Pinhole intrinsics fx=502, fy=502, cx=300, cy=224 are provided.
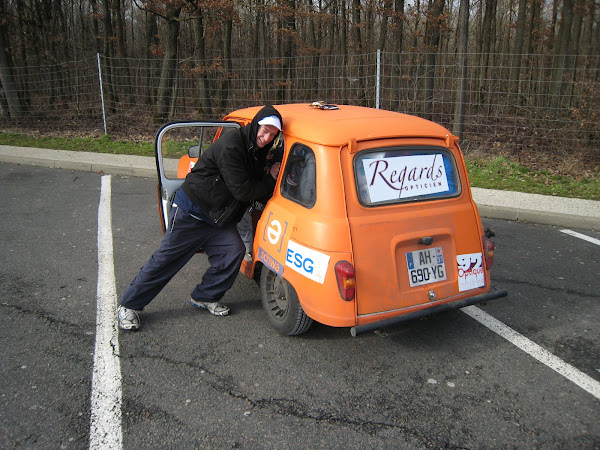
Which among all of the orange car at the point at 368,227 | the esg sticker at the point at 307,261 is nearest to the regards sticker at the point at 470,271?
the orange car at the point at 368,227

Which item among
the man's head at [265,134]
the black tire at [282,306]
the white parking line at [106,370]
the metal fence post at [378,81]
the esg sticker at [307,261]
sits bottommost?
the white parking line at [106,370]

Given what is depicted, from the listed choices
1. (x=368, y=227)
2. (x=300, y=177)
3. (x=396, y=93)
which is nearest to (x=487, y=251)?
(x=368, y=227)

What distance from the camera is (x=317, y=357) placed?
357 centimetres

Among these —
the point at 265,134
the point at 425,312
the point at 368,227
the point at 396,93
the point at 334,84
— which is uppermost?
the point at 334,84

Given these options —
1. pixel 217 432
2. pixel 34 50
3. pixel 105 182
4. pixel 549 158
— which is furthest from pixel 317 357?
pixel 34 50

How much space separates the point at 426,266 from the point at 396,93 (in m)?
7.66

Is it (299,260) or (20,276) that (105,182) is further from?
(299,260)

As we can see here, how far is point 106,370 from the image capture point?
336cm

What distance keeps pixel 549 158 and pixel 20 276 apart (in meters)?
9.38

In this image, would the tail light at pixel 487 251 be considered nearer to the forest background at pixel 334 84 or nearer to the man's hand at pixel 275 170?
the man's hand at pixel 275 170

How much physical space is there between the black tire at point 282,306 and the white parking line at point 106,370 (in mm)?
1158

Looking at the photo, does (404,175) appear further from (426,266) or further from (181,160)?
(181,160)

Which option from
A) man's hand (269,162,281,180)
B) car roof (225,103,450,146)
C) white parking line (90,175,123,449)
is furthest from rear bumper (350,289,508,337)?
white parking line (90,175,123,449)

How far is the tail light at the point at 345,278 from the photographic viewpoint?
316 cm
